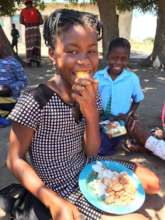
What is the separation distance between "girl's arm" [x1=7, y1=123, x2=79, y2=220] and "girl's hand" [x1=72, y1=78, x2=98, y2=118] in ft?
0.96

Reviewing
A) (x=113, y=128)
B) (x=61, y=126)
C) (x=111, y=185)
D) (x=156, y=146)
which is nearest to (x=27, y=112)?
(x=61, y=126)

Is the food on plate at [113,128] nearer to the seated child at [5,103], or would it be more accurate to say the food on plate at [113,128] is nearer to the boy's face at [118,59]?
the boy's face at [118,59]

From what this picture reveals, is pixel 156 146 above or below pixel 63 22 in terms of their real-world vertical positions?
below

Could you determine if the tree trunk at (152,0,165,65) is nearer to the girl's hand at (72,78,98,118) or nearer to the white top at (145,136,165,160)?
the white top at (145,136,165,160)

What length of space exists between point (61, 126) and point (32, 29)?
744cm

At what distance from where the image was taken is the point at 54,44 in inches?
75.4

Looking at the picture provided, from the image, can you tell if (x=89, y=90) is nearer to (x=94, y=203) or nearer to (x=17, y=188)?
(x=94, y=203)

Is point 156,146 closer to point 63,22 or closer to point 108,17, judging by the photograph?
point 63,22

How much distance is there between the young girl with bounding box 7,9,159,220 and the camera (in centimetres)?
185

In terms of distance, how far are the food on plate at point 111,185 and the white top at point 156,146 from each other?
1217 millimetres

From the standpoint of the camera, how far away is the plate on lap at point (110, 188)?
196cm

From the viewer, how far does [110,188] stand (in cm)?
204

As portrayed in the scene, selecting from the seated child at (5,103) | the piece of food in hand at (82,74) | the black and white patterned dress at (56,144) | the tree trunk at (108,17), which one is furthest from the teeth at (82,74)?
the tree trunk at (108,17)

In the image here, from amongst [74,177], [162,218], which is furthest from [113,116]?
[74,177]
